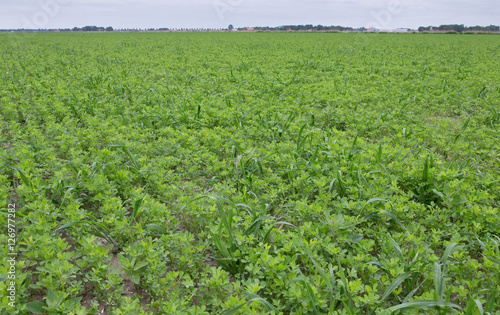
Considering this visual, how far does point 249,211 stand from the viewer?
11.4 feet

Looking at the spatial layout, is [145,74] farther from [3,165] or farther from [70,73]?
[3,165]

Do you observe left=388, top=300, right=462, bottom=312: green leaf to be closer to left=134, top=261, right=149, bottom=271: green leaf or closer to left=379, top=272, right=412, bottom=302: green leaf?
left=379, top=272, right=412, bottom=302: green leaf

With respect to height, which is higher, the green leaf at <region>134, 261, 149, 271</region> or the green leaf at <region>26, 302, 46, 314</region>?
the green leaf at <region>134, 261, 149, 271</region>

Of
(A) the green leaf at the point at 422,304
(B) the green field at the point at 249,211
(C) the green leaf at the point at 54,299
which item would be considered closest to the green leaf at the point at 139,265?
(B) the green field at the point at 249,211

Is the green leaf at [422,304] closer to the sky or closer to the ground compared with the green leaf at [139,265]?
closer to the sky

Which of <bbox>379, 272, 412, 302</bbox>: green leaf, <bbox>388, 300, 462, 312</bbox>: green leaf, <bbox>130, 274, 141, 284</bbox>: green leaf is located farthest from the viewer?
<bbox>130, 274, 141, 284</bbox>: green leaf

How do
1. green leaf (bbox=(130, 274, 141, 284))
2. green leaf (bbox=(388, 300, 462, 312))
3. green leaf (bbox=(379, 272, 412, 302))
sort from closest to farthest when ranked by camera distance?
green leaf (bbox=(388, 300, 462, 312)) → green leaf (bbox=(379, 272, 412, 302)) → green leaf (bbox=(130, 274, 141, 284))

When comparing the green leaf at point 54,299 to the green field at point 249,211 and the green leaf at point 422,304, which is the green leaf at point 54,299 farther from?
the green leaf at point 422,304

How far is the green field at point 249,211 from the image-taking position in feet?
7.85

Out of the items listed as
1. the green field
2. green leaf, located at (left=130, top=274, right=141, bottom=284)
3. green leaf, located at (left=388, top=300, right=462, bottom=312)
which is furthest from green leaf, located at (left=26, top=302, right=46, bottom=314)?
green leaf, located at (left=388, top=300, right=462, bottom=312)

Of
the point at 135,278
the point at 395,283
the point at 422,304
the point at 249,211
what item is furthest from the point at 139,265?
the point at 422,304

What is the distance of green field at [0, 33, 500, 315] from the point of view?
94.2 inches

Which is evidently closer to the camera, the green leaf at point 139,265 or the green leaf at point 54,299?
the green leaf at point 54,299

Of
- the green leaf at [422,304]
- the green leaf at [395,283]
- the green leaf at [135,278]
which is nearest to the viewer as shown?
the green leaf at [422,304]
